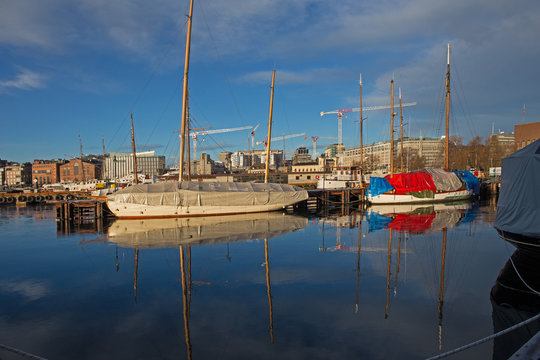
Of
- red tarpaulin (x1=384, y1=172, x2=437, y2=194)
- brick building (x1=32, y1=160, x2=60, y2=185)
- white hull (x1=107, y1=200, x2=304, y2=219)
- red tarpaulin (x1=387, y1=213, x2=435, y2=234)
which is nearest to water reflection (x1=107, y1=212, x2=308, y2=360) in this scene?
white hull (x1=107, y1=200, x2=304, y2=219)

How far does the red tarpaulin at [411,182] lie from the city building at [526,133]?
90.4m

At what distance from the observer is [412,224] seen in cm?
2670

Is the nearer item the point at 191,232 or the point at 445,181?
the point at 191,232

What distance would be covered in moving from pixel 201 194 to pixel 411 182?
26.7m

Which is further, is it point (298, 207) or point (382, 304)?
point (298, 207)

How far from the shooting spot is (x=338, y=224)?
28625 mm

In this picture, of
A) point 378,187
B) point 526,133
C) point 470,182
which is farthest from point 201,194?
point 526,133

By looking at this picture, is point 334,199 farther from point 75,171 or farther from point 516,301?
point 75,171

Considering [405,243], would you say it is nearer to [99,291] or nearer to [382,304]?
[382,304]

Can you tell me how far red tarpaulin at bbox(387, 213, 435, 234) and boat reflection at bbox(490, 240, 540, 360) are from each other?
33.9 feet

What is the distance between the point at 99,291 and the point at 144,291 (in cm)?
172

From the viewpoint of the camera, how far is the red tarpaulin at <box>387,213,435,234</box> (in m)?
24.0

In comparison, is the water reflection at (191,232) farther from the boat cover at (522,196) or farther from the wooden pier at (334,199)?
the wooden pier at (334,199)

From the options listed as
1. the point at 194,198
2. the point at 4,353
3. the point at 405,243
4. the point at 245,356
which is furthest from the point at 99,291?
the point at 194,198
